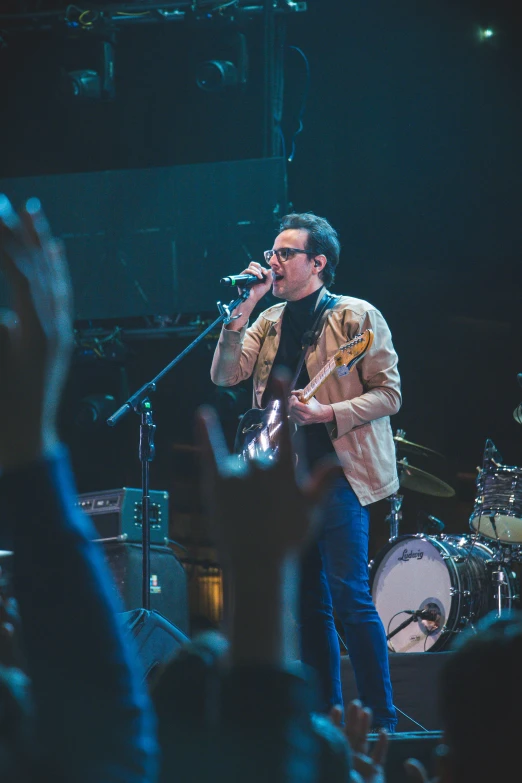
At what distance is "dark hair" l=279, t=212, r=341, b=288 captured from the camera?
398 centimetres

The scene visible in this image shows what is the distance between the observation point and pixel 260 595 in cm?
84

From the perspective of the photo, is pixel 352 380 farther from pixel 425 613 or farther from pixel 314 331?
pixel 425 613

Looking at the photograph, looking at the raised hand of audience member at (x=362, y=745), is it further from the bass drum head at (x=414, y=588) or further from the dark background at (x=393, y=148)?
the dark background at (x=393, y=148)

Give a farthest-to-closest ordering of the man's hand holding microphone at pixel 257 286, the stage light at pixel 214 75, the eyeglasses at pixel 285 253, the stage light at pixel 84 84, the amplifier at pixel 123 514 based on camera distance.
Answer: the stage light at pixel 84 84, the stage light at pixel 214 75, the amplifier at pixel 123 514, the eyeglasses at pixel 285 253, the man's hand holding microphone at pixel 257 286

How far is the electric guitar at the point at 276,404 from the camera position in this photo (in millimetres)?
3525

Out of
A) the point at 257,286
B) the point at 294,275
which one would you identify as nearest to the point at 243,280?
the point at 257,286

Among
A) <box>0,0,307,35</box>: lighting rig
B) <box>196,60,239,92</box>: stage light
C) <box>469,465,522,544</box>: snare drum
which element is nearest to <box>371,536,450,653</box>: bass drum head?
<box>469,465,522,544</box>: snare drum

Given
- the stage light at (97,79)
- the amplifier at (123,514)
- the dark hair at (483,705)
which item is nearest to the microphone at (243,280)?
the amplifier at (123,514)

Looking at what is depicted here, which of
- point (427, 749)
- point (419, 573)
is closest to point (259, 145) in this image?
point (419, 573)

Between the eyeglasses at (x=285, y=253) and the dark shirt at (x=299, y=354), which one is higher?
the eyeglasses at (x=285, y=253)

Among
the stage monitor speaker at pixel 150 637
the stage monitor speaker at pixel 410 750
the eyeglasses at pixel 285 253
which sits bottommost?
the stage monitor speaker at pixel 150 637

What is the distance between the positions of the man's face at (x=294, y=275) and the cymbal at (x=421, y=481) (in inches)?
93.6

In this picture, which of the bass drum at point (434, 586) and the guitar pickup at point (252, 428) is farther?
the bass drum at point (434, 586)

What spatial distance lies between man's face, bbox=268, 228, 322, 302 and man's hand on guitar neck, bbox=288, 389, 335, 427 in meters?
0.63
